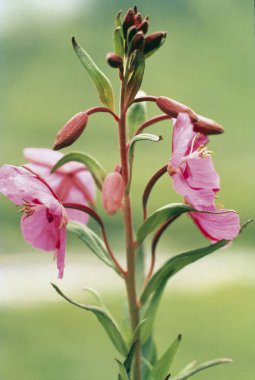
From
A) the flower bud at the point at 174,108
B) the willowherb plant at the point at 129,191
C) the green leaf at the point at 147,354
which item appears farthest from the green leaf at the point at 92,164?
the green leaf at the point at 147,354

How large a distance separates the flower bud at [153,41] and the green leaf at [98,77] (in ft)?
0.19

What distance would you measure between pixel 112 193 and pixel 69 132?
8 cm

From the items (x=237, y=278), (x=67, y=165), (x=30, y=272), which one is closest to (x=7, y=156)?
(x=30, y=272)

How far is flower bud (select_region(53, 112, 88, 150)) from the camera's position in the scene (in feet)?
2.75

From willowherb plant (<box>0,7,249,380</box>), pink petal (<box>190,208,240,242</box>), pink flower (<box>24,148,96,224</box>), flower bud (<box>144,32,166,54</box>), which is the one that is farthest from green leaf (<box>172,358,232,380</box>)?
flower bud (<box>144,32,166,54</box>)

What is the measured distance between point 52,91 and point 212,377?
4528mm

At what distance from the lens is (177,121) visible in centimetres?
81

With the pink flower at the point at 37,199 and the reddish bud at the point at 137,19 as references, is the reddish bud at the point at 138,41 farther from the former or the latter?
the pink flower at the point at 37,199

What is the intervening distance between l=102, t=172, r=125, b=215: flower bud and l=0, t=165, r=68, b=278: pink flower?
0.05m

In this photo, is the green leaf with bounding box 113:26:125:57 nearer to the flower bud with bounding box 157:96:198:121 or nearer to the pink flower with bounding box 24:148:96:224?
the flower bud with bounding box 157:96:198:121

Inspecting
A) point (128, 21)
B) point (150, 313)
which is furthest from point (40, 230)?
point (128, 21)

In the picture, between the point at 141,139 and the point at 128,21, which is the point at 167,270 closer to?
the point at 141,139

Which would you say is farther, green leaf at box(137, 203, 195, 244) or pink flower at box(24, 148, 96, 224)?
pink flower at box(24, 148, 96, 224)

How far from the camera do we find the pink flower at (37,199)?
32.4 inches
